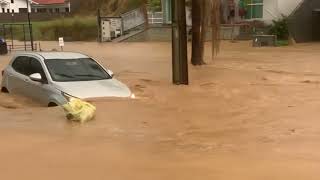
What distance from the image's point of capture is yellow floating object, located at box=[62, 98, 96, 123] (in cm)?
923

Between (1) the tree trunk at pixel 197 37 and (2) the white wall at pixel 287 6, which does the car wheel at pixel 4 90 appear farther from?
(2) the white wall at pixel 287 6

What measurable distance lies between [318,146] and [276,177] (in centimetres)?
185

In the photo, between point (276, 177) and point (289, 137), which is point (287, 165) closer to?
point (276, 177)

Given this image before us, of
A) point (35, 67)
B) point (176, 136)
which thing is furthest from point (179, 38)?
point (176, 136)

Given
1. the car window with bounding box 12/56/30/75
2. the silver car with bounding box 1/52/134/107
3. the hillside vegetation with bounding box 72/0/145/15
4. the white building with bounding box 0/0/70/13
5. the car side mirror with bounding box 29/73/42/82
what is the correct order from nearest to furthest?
the silver car with bounding box 1/52/134/107 → the car side mirror with bounding box 29/73/42/82 → the car window with bounding box 12/56/30/75 → the hillside vegetation with bounding box 72/0/145/15 → the white building with bounding box 0/0/70/13

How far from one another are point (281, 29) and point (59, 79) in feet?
87.3

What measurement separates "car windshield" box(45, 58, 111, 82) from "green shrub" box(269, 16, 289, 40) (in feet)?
83.0

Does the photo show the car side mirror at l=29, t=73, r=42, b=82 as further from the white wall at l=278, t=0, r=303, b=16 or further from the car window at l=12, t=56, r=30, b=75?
the white wall at l=278, t=0, r=303, b=16

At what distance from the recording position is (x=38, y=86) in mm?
10734

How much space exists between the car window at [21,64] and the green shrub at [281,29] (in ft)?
82.9

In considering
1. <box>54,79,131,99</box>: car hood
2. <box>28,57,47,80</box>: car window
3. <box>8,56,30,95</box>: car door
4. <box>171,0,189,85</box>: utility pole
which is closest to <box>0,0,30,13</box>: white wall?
<box>171,0,189,85</box>: utility pole

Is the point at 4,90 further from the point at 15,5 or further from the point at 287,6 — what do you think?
the point at 15,5

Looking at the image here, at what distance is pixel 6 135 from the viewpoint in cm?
878

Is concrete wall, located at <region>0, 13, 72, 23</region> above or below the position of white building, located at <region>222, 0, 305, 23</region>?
below
